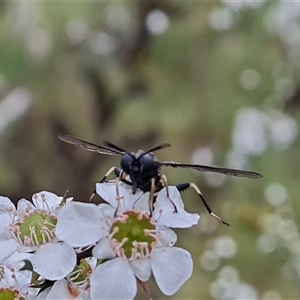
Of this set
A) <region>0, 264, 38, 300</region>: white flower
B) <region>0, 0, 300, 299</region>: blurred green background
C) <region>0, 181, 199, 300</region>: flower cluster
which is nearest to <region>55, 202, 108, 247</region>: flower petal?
<region>0, 181, 199, 300</region>: flower cluster

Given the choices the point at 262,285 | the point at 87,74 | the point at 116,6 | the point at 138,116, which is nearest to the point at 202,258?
the point at 262,285

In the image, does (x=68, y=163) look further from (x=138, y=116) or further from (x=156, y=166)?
(x=156, y=166)

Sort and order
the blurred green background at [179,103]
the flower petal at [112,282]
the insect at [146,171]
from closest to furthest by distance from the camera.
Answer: the flower petal at [112,282] < the insect at [146,171] < the blurred green background at [179,103]

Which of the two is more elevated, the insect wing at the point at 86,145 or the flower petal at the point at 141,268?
the insect wing at the point at 86,145

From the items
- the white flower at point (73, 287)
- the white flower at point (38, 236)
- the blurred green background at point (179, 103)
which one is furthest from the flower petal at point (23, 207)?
the blurred green background at point (179, 103)

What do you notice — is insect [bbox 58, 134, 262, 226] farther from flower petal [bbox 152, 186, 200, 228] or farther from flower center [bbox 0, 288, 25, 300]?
flower center [bbox 0, 288, 25, 300]

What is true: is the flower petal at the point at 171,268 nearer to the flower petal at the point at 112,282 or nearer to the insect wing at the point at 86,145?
the flower petal at the point at 112,282
